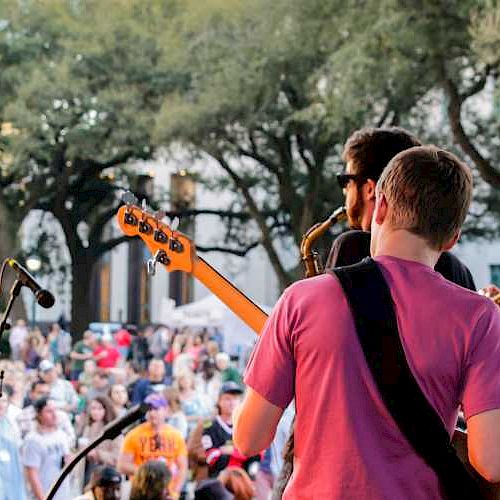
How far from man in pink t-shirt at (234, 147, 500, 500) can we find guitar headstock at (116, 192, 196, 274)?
156cm

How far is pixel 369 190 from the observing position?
13.1ft

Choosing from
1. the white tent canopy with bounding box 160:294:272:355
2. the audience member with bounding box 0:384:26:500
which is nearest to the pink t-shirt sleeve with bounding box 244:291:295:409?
the audience member with bounding box 0:384:26:500

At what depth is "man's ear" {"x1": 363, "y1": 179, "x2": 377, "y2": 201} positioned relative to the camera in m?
3.98

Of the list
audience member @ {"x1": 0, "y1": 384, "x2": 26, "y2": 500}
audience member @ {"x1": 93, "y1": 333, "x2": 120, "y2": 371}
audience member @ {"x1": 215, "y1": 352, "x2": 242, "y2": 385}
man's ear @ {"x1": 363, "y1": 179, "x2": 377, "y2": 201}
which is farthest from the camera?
audience member @ {"x1": 93, "y1": 333, "x2": 120, "y2": 371}

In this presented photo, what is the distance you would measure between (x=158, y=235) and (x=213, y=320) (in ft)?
81.7

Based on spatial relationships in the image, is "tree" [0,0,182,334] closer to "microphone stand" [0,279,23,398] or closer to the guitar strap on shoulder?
"microphone stand" [0,279,23,398]

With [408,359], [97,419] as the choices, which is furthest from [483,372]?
[97,419]

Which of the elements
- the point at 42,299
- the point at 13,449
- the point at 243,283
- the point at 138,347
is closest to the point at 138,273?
the point at 243,283

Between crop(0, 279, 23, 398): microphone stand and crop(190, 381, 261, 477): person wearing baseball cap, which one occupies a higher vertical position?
crop(0, 279, 23, 398): microphone stand

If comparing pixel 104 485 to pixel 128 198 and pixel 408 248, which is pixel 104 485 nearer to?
pixel 128 198

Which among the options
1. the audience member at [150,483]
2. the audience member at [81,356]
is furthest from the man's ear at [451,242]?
the audience member at [81,356]

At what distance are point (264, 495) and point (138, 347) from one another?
22411mm

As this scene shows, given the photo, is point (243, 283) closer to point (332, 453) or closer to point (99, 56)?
point (99, 56)

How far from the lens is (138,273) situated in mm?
53656
